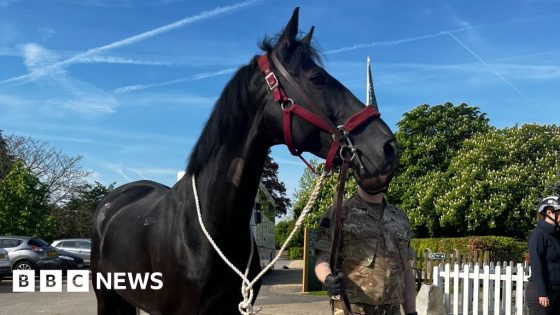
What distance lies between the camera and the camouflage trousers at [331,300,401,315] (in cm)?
302

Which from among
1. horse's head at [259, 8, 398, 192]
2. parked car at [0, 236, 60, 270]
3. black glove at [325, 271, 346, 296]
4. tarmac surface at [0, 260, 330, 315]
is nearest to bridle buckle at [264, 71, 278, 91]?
horse's head at [259, 8, 398, 192]

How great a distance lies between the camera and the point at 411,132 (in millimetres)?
31781

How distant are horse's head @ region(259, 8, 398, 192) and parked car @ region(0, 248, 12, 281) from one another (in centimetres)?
1792

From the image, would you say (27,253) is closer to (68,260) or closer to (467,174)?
(68,260)

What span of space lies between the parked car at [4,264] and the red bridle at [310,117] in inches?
706

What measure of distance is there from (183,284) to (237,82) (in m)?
1.12

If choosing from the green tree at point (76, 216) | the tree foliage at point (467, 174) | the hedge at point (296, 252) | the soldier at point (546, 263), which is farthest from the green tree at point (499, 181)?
the green tree at point (76, 216)

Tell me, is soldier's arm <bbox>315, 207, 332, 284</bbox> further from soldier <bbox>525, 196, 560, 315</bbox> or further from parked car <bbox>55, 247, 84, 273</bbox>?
parked car <bbox>55, 247, 84, 273</bbox>

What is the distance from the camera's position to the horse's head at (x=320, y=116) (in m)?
2.49

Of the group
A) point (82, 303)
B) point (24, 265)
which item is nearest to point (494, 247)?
point (82, 303)

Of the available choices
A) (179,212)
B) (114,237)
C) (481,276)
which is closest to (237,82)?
(179,212)

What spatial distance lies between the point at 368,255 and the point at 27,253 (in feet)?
63.2

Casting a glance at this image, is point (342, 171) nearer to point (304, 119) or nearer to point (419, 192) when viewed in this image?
point (304, 119)

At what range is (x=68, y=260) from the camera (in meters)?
23.8
